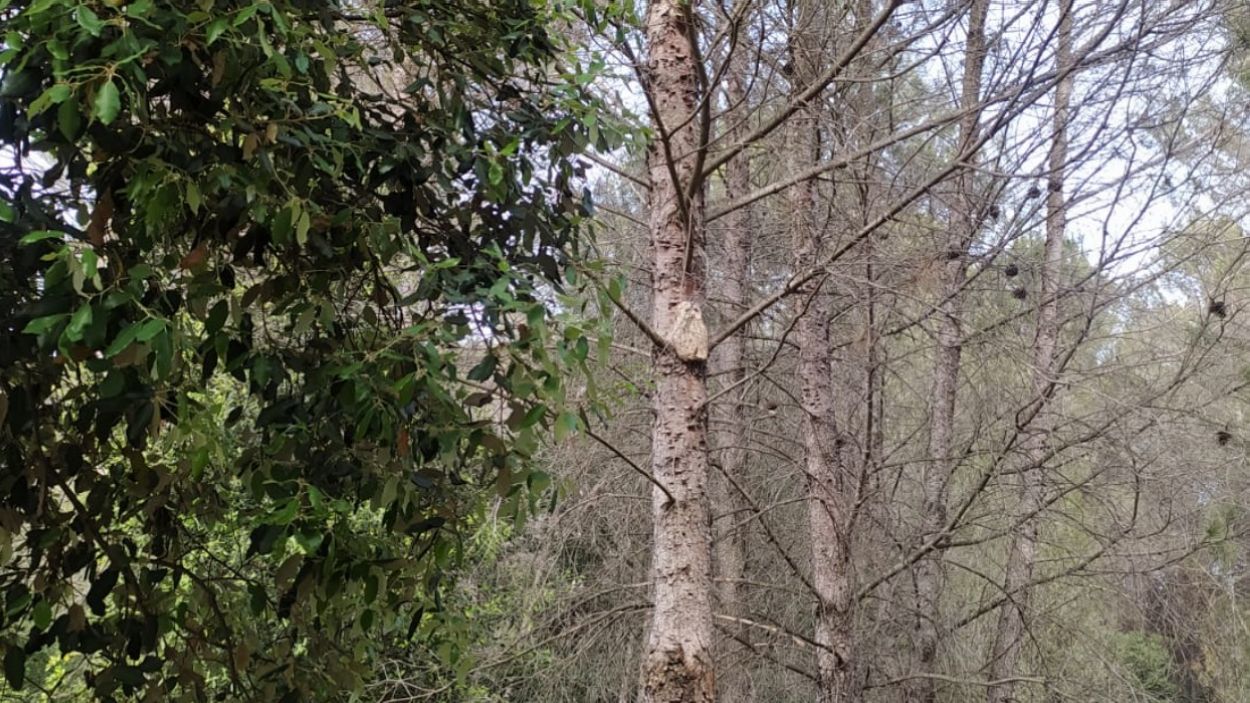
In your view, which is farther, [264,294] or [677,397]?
[677,397]

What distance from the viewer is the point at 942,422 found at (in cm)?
528

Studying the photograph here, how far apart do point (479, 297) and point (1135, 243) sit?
9.19 feet

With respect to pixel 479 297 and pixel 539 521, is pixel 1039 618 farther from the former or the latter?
pixel 479 297

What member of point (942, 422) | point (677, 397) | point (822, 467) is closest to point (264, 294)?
point (677, 397)

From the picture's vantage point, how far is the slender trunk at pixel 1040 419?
11.8 ft

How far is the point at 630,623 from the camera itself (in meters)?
5.17

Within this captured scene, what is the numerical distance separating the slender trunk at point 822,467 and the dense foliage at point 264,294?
1.88 metres

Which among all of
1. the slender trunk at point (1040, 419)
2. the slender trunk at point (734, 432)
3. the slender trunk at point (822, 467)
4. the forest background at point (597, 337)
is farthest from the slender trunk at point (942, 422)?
the slender trunk at point (734, 432)

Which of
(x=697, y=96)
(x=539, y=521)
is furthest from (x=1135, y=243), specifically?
(x=539, y=521)

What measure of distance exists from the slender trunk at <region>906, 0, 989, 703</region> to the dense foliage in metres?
1.95

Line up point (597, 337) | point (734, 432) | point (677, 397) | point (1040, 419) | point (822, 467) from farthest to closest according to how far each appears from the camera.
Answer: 1. point (734, 432)
2. point (822, 467)
3. point (1040, 419)
4. point (677, 397)
5. point (597, 337)

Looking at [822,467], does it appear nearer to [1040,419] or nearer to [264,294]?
[1040,419]

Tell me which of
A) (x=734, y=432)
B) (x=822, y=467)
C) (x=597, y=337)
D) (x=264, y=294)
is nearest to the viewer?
(x=597, y=337)

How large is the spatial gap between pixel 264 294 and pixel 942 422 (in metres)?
3.90
